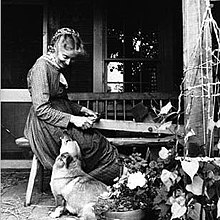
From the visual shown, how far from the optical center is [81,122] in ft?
9.65

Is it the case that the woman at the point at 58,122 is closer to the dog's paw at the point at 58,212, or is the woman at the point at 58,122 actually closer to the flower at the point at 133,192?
the dog's paw at the point at 58,212

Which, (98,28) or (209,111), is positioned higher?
(98,28)

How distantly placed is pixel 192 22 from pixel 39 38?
5338 mm

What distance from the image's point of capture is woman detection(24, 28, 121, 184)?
2938 millimetres

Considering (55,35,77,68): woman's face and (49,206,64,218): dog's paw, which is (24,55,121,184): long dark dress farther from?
(49,206,64,218): dog's paw

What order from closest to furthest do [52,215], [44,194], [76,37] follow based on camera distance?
1. [52,215]
2. [76,37]
3. [44,194]

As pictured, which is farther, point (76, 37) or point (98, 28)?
point (98, 28)

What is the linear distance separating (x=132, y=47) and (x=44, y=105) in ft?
10.9

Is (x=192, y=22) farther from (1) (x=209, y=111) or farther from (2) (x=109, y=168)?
(2) (x=109, y=168)

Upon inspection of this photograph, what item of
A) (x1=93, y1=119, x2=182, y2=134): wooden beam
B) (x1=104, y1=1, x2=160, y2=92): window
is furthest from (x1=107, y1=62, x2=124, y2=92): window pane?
(x1=93, y1=119, x2=182, y2=134): wooden beam

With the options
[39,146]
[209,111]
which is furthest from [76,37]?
[209,111]

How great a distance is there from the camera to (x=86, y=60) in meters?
5.92

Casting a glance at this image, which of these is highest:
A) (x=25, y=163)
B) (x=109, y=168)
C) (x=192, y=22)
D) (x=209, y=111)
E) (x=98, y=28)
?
(x=98, y=28)

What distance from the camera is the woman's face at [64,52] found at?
3119 mm
